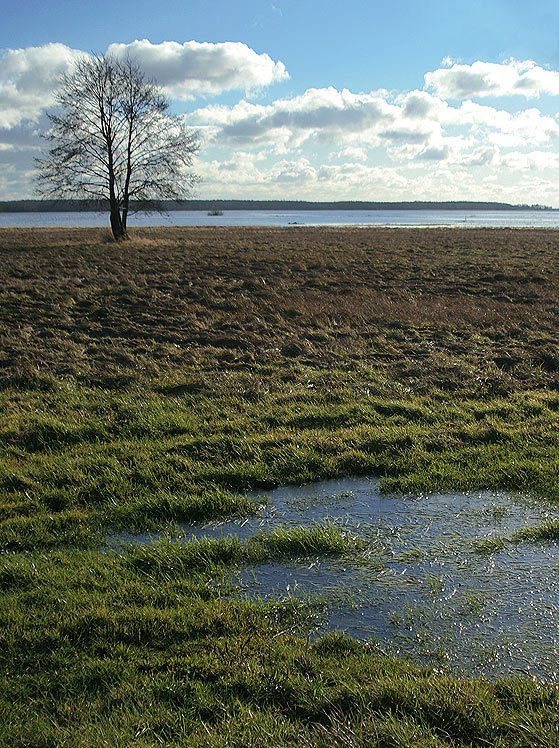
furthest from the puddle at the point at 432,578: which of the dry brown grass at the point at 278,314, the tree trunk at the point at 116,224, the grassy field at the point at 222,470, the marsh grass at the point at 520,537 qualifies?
the tree trunk at the point at 116,224

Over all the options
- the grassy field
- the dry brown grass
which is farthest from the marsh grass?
the dry brown grass

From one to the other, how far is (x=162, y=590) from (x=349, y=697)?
5.75 feet

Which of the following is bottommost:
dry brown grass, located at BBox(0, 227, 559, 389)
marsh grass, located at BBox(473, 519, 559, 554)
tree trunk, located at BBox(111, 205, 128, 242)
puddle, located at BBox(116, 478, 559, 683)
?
puddle, located at BBox(116, 478, 559, 683)

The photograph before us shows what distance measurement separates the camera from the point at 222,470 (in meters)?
6.72

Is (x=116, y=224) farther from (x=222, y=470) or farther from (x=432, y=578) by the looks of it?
(x=432, y=578)

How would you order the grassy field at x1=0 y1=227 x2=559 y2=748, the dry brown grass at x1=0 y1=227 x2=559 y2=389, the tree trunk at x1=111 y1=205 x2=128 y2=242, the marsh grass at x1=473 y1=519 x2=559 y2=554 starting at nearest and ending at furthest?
the grassy field at x1=0 y1=227 x2=559 y2=748 < the marsh grass at x1=473 y1=519 x2=559 y2=554 < the dry brown grass at x1=0 y1=227 x2=559 y2=389 < the tree trunk at x1=111 y1=205 x2=128 y2=242

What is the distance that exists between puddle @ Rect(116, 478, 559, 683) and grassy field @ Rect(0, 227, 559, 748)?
0.79 ft

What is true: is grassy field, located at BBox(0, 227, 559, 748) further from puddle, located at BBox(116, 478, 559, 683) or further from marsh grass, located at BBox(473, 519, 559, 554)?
puddle, located at BBox(116, 478, 559, 683)

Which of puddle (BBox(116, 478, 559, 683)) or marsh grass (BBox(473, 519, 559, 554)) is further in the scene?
marsh grass (BBox(473, 519, 559, 554))

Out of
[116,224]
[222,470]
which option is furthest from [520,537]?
[116,224]

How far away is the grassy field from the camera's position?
10.5 ft

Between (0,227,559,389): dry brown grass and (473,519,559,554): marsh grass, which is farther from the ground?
(0,227,559,389): dry brown grass

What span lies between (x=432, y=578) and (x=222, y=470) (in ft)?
9.68

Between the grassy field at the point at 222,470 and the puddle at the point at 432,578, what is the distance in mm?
240
